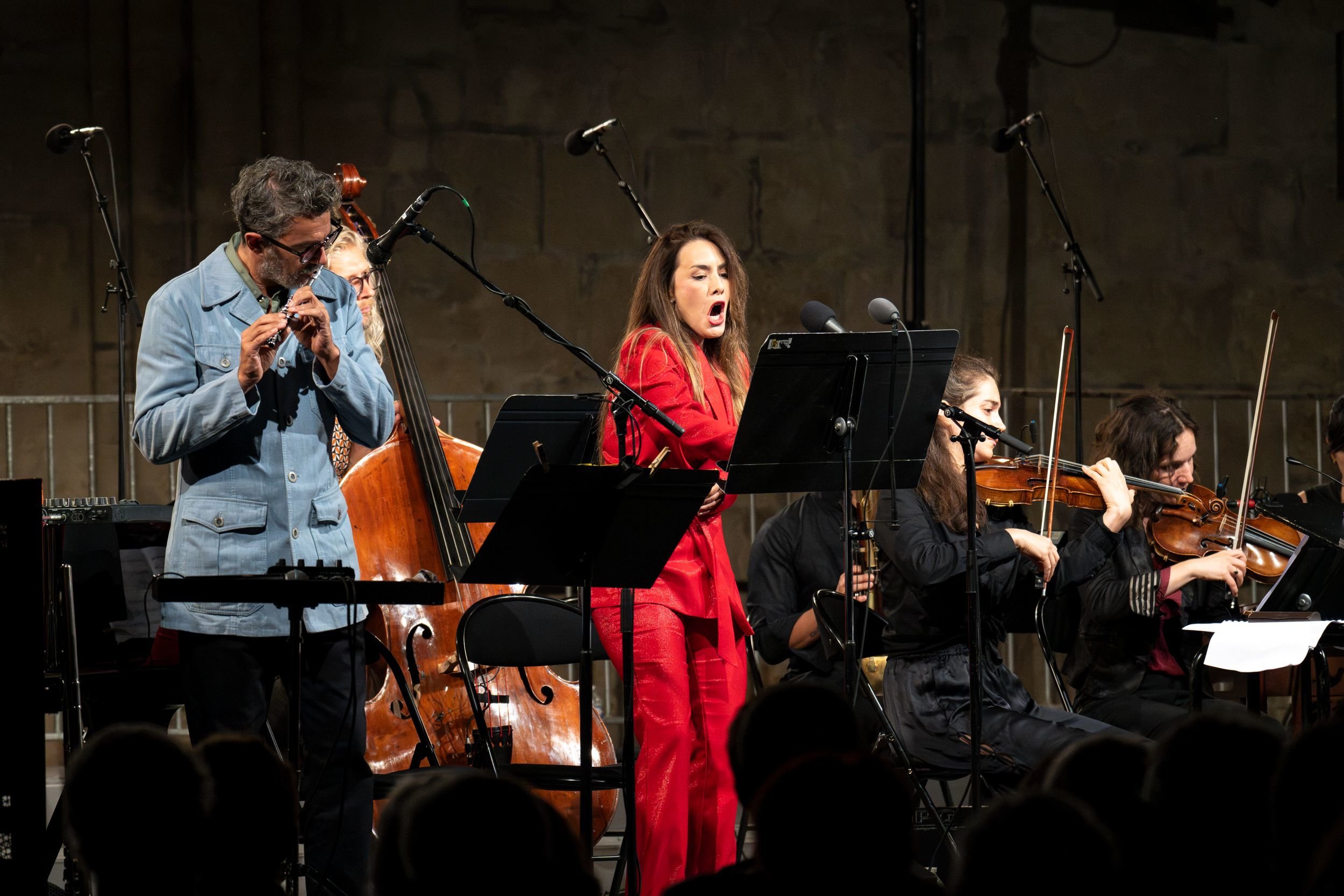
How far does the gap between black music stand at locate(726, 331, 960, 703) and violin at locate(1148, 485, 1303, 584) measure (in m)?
1.52

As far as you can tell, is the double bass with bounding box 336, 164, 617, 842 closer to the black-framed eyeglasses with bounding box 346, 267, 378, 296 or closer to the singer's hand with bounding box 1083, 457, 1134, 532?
the black-framed eyeglasses with bounding box 346, 267, 378, 296

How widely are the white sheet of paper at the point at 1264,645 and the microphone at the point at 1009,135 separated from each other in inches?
137

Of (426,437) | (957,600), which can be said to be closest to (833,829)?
(957,600)

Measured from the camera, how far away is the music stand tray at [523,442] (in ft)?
10.3

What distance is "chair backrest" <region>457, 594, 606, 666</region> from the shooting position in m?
3.64

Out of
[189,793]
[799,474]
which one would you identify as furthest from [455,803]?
[799,474]

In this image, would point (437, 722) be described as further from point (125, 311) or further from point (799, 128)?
point (799, 128)

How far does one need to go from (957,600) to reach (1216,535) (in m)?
1.09

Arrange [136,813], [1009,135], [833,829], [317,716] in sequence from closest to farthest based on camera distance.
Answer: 1. [833,829]
2. [136,813]
3. [317,716]
4. [1009,135]

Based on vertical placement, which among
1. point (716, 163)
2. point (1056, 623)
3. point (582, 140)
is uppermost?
point (716, 163)

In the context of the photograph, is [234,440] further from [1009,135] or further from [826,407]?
[1009,135]

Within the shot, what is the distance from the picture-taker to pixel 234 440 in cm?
293

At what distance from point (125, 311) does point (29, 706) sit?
3.95 meters

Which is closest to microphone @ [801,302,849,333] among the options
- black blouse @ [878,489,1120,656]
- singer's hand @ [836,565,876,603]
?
black blouse @ [878,489,1120,656]
